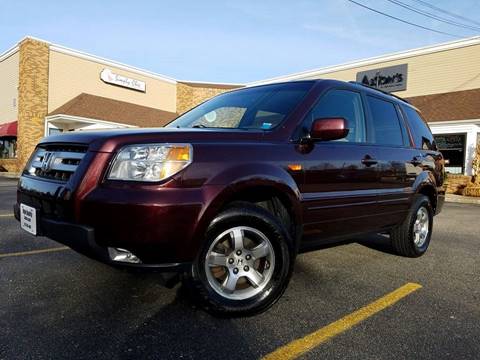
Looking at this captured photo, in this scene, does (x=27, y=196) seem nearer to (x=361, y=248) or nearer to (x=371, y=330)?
(x=371, y=330)

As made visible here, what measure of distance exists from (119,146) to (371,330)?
6.74ft

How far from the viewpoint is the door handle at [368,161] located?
3.92 metres

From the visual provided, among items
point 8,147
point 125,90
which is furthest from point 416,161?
point 8,147

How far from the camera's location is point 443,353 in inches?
98.3

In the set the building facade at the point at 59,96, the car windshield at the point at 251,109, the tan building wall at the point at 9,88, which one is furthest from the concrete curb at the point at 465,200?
the tan building wall at the point at 9,88

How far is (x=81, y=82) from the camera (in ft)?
84.5

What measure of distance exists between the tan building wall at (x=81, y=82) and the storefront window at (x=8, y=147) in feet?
15.0

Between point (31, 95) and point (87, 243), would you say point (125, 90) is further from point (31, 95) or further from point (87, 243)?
point (87, 243)

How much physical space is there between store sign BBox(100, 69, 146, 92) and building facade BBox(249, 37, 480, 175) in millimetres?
14306

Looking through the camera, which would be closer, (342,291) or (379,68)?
(342,291)

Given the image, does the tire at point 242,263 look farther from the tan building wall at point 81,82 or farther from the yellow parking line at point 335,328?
the tan building wall at point 81,82

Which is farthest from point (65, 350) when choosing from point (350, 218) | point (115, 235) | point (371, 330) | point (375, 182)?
point (375, 182)

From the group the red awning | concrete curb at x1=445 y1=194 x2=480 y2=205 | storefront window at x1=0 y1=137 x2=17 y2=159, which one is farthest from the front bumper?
storefront window at x1=0 y1=137 x2=17 y2=159

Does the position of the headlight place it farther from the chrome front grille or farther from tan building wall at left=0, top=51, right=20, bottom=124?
tan building wall at left=0, top=51, right=20, bottom=124
